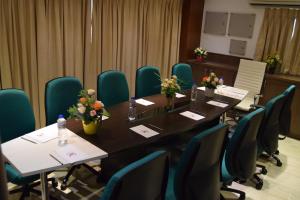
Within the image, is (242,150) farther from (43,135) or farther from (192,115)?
(43,135)

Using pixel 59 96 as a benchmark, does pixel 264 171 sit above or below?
below

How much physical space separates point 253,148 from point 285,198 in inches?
35.6

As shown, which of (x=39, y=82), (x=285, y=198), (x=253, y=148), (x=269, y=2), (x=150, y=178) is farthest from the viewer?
(x=269, y=2)

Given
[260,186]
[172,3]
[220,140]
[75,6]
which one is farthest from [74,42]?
[260,186]

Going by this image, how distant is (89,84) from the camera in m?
4.23

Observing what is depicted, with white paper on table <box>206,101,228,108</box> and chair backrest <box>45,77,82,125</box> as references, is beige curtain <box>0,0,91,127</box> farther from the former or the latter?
white paper on table <box>206,101,228,108</box>

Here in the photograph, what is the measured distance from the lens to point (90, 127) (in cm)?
212

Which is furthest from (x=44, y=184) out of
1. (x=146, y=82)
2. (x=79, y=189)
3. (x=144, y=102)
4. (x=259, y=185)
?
(x=259, y=185)

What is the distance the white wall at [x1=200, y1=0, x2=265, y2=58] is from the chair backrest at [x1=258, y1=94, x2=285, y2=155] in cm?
237

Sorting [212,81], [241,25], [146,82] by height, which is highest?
[241,25]

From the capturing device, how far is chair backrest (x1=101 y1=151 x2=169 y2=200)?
121 cm

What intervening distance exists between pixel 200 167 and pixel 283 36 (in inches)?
146

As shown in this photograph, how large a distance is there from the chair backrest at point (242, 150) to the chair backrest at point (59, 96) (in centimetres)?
160

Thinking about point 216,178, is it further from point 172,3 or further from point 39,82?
point 172,3
